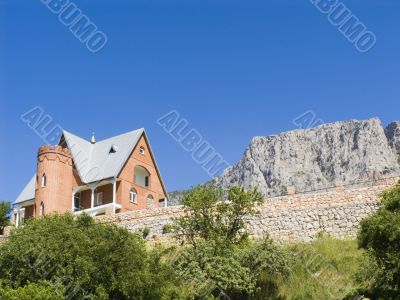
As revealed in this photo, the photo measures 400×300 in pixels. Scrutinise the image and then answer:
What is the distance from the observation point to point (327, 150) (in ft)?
419

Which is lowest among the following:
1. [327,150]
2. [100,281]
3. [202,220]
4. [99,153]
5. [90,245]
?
[100,281]

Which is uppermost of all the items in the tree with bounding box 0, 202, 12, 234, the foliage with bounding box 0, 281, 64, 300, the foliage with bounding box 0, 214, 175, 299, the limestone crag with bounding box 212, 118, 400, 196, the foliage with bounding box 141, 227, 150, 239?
the limestone crag with bounding box 212, 118, 400, 196

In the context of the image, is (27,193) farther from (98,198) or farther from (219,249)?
(219,249)

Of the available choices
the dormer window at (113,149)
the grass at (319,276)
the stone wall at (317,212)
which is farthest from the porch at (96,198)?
the grass at (319,276)

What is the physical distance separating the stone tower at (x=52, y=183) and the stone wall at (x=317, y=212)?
593 inches

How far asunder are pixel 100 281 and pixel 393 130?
117 meters

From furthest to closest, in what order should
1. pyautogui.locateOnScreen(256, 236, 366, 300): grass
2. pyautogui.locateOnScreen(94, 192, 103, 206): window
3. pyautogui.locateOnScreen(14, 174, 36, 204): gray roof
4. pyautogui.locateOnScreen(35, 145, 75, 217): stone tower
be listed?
pyautogui.locateOnScreen(14, 174, 36, 204): gray roof
pyautogui.locateOnScreen(94, 192, 103, 206): window
pyautogui.locateOnScreen(35, 145, 75, 217): stone tower
pyautogui.locateOnScreen(256, 236, 366, 300): grass

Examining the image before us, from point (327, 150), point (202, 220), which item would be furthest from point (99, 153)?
point (327, 150)

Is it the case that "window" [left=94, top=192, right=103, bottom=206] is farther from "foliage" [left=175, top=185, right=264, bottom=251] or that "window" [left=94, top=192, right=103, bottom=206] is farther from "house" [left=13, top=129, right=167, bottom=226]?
"foliage" [left=175, top=185, right=264, bottom=251]

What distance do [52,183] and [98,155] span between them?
606cm

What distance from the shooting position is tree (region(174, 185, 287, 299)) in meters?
26.0

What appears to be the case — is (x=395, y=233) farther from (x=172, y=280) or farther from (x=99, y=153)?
(x=99, y=153)

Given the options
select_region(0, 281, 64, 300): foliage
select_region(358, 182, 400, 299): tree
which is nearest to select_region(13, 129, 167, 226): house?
select_region(0, 281, 64, 300): foliage

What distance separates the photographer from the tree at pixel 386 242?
68.1 ft
